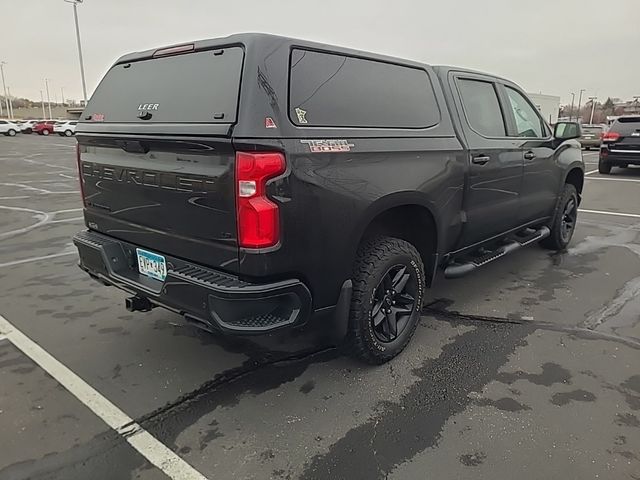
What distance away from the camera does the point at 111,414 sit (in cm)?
274

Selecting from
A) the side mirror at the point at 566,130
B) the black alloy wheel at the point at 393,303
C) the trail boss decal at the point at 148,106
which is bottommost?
the black alloy wheel at the point at 393,303

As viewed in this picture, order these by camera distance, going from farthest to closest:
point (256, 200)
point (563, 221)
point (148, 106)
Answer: point (563, 221) < point (148, 106) < point (256, 200)

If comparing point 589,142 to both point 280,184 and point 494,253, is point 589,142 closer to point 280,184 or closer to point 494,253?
point 494,253

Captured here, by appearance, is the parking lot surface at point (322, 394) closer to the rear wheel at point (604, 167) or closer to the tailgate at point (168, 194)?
the tailgate at point (168, 194)

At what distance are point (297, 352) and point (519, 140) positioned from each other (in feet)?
9.49

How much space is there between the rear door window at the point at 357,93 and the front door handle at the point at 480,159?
1.70ft

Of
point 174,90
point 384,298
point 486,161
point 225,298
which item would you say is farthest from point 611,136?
point 225,298

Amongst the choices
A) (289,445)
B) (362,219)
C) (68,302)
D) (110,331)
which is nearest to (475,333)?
(362,219)

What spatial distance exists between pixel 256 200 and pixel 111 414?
1.49 m

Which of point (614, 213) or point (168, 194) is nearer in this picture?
point (168, 194)

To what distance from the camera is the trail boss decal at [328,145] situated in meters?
2.54

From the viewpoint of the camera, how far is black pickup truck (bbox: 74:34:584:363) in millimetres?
2432

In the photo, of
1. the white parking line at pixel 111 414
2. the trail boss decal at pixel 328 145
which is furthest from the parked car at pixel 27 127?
the trail boss decal at pixel 328 145

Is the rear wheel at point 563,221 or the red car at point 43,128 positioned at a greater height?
the red car at point 43,128
